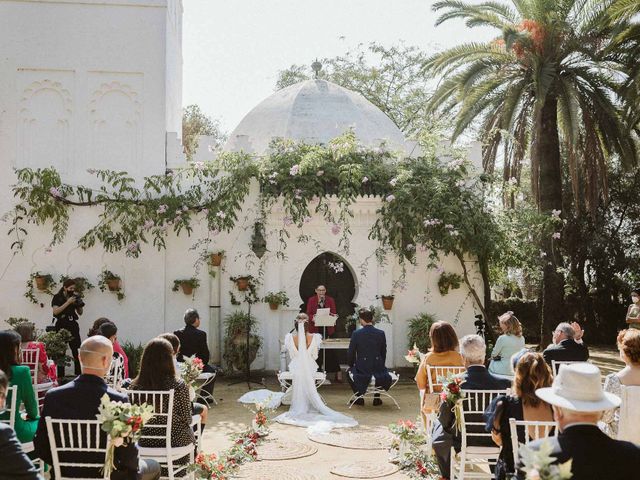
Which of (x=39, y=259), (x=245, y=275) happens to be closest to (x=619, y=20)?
(x=245, y=275)

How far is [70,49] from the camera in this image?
51.1ft

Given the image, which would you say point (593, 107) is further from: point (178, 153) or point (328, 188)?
point (178, 153)

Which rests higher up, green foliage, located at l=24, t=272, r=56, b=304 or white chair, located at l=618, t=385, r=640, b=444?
green foliage, located at l=24, t=272, r=56, b=304

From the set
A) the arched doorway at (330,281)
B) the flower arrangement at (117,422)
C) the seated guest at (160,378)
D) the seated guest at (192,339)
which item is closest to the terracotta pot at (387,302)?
the arched doorway at (330,281)

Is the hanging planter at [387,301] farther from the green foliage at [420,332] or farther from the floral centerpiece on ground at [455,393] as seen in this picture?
the floral centerpiece on ground at [455,393]

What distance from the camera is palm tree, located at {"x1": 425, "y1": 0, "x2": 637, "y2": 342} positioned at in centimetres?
1579

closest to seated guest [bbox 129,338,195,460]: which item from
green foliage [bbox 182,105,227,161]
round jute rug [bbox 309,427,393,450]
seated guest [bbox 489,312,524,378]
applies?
round jute rug [bbox 309,427,393,450]

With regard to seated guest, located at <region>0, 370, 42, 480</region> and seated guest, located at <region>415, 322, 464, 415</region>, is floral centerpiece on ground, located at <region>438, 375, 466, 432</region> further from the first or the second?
seated guest, located at <region>0, 370, 42, 480</region>

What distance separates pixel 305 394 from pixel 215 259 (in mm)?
4814

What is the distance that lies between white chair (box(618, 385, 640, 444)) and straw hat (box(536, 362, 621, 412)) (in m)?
1.86

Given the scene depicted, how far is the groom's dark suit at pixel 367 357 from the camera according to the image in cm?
1146

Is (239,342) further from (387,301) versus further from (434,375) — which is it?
(434,375)

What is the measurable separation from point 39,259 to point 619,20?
42.6ft

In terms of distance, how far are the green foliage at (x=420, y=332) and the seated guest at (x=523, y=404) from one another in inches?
377
